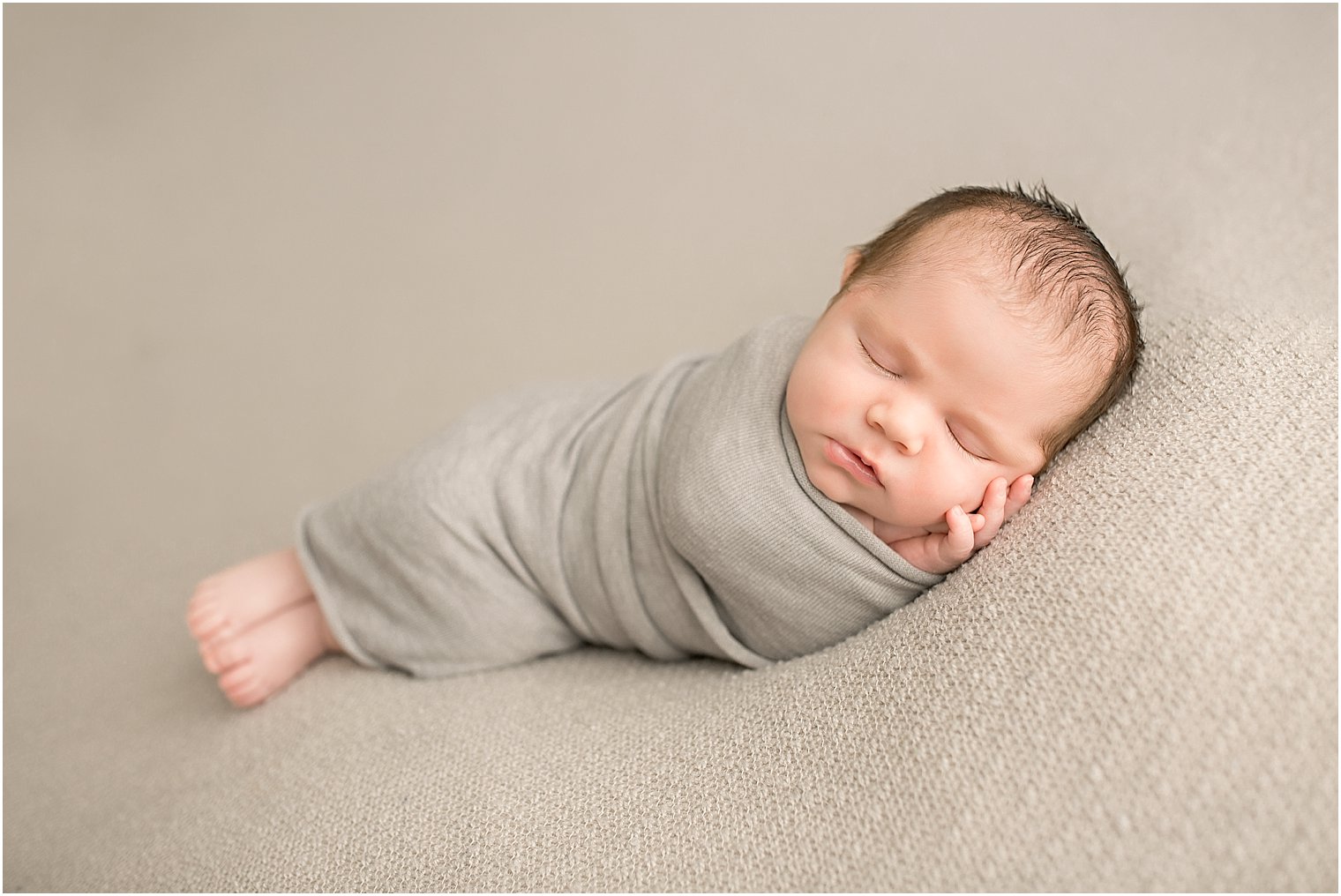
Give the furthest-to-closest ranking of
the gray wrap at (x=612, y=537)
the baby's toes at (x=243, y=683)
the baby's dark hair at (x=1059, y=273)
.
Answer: the baby's toes at (x=243, y=683) < the gray wrap at (x=612, y=537) < the baby's dark hair at (x=1059, y=273)

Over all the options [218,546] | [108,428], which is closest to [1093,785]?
[218,546]

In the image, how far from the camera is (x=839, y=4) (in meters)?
2.40

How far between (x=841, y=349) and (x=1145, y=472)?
1.07ft

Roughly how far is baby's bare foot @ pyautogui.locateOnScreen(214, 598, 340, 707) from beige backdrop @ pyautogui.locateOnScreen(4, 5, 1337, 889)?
2.9 inches

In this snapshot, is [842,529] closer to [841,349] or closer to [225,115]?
[841,349]

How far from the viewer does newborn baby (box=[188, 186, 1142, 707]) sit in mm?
1100

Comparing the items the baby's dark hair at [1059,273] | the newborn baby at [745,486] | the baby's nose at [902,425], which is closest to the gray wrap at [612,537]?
the newborn baby at [745,486]

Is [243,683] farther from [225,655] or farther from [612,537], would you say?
[612,537]

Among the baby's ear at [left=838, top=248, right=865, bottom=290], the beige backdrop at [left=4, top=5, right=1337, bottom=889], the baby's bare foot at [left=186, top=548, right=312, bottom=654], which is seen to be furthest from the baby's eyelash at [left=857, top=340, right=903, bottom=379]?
the baby's bare foot at [left=186, top=548, right=312, bottom=654]

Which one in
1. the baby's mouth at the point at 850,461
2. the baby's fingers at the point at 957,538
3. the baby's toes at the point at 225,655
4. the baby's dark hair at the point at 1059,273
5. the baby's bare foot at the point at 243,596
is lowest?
the baby's toes at the point at 225,655

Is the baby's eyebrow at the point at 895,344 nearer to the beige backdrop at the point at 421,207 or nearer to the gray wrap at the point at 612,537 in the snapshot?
the gray wrap at the point at 612,537

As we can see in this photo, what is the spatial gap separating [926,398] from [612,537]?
1.43 feet

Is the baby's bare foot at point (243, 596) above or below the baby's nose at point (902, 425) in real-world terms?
below

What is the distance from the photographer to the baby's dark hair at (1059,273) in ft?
3.54
